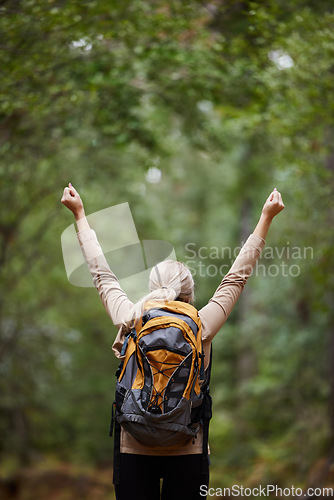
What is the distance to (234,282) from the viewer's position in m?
2.93

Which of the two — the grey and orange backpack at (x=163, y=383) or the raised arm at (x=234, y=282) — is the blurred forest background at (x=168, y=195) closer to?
the raised arm at (x=234, y=282)

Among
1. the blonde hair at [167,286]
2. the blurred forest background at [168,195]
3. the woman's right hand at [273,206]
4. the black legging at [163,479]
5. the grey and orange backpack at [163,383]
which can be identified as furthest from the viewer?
the blurred forest background at [168,195]

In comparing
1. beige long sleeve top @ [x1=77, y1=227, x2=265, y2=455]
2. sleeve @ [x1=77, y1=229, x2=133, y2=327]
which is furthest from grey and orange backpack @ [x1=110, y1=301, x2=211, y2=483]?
sleeve @ [x1=77, y1=229, x2=133, y2=327]

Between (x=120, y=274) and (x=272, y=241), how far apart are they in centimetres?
358

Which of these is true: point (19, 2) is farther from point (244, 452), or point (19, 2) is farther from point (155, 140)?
point (244, 452)

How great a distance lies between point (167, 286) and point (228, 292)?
347 mm

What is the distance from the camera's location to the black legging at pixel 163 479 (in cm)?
265

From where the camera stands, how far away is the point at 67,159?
35.4 feet

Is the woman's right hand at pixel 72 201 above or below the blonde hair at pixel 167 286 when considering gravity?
above

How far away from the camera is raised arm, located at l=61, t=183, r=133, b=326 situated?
285 cm

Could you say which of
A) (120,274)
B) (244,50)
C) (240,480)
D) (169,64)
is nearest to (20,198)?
(120,274)

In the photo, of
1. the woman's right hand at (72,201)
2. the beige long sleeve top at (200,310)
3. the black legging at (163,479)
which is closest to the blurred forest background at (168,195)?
the woman's right hand at (72,201)

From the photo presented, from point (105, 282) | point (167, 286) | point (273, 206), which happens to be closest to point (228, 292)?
point (167, 286)

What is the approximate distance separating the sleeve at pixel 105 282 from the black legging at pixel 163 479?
715mm
